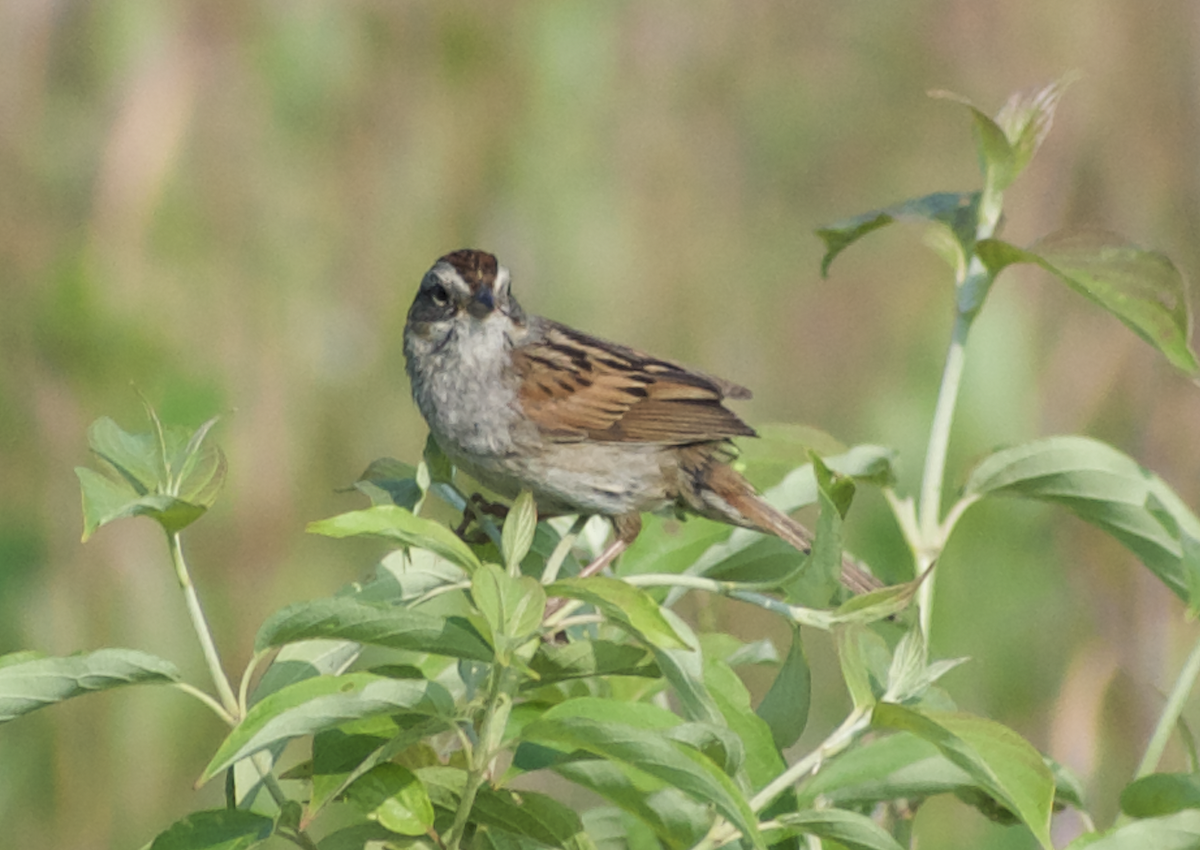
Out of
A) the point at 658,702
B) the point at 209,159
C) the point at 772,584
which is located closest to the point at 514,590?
the point at 772,584

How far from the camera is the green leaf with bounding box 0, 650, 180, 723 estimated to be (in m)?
1.20

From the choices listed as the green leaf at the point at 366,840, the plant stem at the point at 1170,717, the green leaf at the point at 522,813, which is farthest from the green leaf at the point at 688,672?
the plant stem at the point at 1170,717

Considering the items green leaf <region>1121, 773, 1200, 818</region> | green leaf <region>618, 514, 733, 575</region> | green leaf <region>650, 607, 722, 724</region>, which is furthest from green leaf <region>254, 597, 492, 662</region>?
green leaf <region>1121, 773, 1200, 818</region>

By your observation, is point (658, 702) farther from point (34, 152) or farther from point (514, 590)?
point (34, 152)

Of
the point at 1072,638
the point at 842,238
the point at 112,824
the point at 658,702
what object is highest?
the point at 842,238

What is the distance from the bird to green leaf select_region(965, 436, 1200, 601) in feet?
2.56

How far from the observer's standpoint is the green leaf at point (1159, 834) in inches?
49.8

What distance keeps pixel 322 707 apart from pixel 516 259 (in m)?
2.98

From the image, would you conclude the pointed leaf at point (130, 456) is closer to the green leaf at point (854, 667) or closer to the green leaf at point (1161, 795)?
the green leaf at point (854, 667)

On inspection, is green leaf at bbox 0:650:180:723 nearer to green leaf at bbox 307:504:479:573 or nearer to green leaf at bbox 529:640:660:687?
green leaf at bbox 307:504:479:573

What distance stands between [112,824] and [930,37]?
3.43 m

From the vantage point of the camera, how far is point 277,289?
13.1 ft

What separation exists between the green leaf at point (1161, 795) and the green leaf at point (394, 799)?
655 millimetres

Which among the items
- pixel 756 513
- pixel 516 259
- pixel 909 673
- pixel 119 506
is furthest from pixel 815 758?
pixel 516 259
